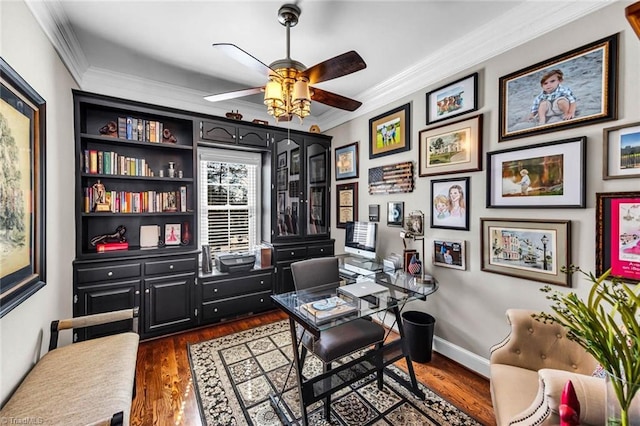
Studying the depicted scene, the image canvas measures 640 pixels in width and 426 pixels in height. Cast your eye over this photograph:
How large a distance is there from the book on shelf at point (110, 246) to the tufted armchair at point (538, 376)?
11.0 feet

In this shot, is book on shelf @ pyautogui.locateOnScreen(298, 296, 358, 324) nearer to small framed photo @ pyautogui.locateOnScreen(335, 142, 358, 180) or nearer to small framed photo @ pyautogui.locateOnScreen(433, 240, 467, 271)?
small framed photo @ pyautogui.locateOnScreen(433, 240, 467, 271)

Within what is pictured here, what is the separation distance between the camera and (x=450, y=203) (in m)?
2.46

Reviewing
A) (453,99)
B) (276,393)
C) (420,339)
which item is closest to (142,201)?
(276,393)

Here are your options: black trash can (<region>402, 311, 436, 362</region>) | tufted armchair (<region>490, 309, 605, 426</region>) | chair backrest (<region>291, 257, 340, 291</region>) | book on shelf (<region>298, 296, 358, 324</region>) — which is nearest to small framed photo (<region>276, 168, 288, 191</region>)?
chair backrest (<region>291, 257, 340, 291</region>)

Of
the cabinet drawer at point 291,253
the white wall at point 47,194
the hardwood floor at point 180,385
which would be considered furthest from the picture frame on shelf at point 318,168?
the white wall at point 47,194

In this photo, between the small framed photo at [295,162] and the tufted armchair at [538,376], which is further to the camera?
the small framed photo at [295,162]

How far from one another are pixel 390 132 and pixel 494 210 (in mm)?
1386

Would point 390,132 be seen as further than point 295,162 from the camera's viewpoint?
No

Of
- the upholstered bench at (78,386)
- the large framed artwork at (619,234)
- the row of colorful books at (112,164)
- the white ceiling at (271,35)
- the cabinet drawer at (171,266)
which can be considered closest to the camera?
the upholstered bench at (78,386)

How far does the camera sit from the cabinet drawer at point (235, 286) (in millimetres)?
3111

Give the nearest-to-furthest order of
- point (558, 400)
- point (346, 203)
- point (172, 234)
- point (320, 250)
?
point (558, 400) → point (172, 234) → point (346, 203) → point (320, 250)

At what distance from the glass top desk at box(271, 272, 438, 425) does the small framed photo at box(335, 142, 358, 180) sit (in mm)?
1769

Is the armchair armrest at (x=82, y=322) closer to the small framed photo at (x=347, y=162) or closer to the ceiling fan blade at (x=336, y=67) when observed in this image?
the ceiling fan blade at (x=336, y=67)

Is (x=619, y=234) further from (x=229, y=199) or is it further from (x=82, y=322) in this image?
(x=229, y=199)
